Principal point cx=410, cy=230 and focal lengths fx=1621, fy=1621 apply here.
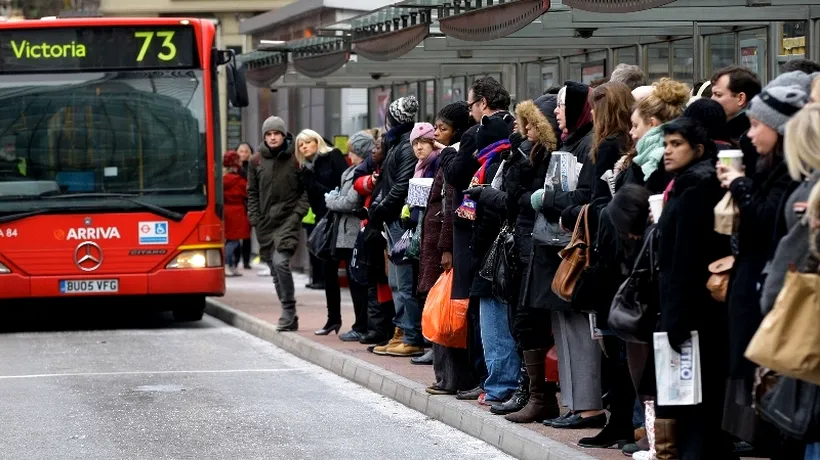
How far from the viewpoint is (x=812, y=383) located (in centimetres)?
534

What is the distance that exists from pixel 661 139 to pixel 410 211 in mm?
4544

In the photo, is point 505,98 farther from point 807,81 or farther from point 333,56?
point 333,56

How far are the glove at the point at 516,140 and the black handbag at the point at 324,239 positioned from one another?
4551mm

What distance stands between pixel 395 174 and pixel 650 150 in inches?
199

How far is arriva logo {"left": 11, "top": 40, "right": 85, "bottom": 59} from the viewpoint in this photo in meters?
15.6

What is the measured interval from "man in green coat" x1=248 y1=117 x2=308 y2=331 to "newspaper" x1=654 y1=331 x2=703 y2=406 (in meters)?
8.29

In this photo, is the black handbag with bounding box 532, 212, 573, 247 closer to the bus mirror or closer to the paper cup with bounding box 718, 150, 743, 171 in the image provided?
the paper cup with bounding box 718, 150, 743, 171

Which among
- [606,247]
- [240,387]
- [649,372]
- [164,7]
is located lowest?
[240,387]

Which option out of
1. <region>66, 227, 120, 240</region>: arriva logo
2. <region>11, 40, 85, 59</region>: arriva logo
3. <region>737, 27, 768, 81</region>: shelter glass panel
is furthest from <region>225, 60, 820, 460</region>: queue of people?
<region>11, 40, 85, 59</region>: arriva logo

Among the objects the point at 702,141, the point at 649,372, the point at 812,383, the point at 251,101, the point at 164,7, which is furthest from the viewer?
the point at 164,7

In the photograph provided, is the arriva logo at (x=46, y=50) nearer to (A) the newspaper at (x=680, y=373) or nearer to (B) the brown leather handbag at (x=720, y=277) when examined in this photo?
(A) the newspaper at (x=680, y=373)

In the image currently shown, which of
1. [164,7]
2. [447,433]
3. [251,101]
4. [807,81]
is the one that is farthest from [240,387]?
[164,7]

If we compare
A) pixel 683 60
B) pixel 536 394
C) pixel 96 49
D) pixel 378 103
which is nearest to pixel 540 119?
pixel 536 394

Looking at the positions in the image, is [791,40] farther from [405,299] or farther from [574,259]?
[574,259]
